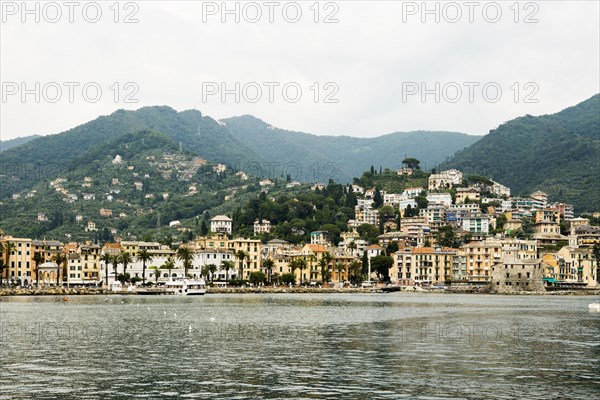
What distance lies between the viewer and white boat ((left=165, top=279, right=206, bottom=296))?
146 m

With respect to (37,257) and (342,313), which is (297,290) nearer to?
(37,257)

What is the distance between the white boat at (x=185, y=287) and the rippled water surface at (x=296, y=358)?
2714 inches

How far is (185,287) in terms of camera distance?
150250 millimetres

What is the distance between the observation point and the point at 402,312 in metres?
88.8

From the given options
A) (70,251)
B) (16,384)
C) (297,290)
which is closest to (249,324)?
(16,384)

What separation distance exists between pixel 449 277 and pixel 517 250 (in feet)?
51.3

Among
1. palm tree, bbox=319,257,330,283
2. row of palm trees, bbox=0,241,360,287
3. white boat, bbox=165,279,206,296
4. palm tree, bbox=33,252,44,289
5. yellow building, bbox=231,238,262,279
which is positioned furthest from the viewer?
yellow building, bbox=231,238,262,279

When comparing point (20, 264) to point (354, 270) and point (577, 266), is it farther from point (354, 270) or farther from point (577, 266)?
point (577, 266)

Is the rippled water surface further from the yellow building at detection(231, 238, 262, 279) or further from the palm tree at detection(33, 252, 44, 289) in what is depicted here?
the yellow building at detection(231, 238, 262, 279)

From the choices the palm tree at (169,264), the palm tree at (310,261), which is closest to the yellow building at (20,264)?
the palm tree at (169,264)

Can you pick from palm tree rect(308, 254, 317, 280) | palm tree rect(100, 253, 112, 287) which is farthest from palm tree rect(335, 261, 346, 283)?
palm tree rect(100, 253, 112, 287)

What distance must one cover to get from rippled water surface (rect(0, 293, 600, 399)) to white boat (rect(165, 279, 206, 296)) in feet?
226

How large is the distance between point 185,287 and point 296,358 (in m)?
107

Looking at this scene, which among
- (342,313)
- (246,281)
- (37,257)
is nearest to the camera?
(342,313)
